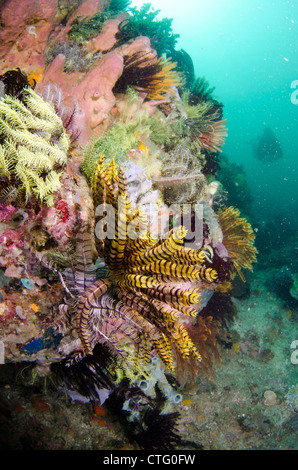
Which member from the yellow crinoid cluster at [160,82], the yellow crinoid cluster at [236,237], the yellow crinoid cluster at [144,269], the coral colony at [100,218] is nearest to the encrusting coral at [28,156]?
the coral colony at [100,218]

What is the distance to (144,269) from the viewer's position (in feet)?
7.34

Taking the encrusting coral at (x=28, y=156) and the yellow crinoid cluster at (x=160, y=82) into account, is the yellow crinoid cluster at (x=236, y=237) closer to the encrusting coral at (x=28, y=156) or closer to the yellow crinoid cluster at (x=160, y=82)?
the yellow crinoid cluster at (x=160, y=82)

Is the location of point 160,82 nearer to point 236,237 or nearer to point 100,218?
point 236,237

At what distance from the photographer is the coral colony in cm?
225

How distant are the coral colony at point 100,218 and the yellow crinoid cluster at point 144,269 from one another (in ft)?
0.04

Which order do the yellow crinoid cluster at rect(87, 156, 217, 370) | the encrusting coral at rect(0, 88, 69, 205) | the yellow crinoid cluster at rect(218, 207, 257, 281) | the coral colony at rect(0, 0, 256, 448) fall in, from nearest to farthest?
the yellow crinoid cluster at rect(87, 156, 217, 370) → the coral colony at rect(0, 0, 256, 448) → the encrusting coral at rect(0, 88, 69, 205) → the yellow crinoid cluster at rect(218, 207, 257, 281)

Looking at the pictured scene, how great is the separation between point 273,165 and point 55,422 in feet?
296

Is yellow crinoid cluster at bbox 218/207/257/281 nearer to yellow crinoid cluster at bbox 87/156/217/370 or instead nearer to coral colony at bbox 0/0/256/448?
coral colony at bbox 0/0/256/448

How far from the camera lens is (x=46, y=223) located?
8.21 ft

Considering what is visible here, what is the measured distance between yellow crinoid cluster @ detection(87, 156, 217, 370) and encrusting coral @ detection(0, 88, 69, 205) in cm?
61

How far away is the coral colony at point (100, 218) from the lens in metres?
2.25

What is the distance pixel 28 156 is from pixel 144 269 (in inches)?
61.9

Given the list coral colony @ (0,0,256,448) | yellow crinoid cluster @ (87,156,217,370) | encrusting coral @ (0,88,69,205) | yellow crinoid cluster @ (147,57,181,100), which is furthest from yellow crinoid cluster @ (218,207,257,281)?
encrusting coral @ (0,88,69,205)

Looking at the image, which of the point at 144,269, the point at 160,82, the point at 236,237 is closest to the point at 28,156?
the point at 144,269
